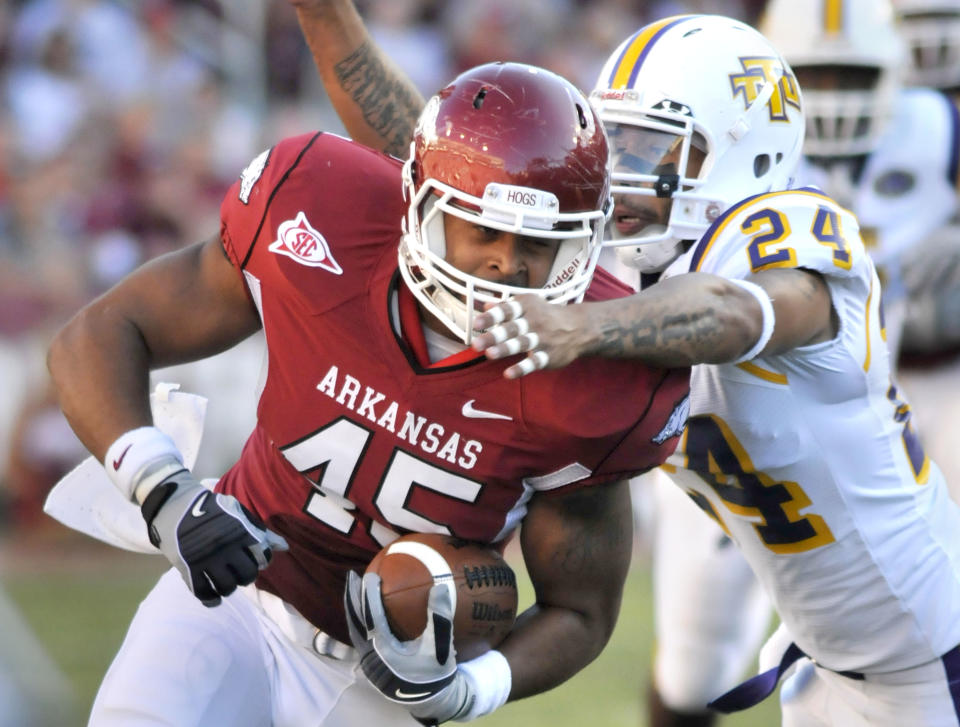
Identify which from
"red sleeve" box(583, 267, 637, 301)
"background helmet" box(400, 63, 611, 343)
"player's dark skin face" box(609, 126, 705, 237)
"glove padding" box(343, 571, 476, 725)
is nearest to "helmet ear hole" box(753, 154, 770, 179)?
"player's dark skin face" box(609, 126, 705, 237)

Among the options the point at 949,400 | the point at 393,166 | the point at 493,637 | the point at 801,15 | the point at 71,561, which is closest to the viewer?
the point at 493,637

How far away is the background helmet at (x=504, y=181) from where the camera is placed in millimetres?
2320

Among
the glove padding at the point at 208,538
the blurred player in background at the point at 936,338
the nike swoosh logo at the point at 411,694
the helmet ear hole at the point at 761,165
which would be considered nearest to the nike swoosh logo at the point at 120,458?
the glove padding at the point at 208,538

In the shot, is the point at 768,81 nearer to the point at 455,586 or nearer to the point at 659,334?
the point at 659,334

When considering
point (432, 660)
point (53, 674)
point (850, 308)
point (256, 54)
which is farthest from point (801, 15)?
point (256, 54)

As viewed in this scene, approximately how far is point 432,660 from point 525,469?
0.37 metres

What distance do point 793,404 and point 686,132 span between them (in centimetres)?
63

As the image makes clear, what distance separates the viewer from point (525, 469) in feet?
7.90

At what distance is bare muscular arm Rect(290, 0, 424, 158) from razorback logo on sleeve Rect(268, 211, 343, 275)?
3.11 feet

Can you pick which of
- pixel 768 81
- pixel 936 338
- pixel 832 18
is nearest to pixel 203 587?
pixel 768 81

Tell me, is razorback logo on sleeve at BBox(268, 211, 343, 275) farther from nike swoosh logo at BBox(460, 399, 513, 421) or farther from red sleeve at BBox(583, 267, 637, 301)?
red sleeve at BBox(583, 267, 637, 301)

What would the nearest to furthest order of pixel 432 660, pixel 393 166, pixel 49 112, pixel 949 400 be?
1. pixel 432 660
2. pixel 393 166
3. pixel 949 400
4. pixel 49 112

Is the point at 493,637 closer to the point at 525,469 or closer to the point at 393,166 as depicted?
the point at 525,469

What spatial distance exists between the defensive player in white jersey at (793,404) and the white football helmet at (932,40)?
94.0 inches
